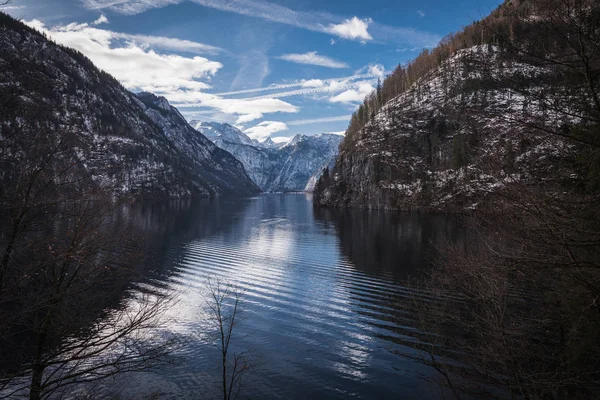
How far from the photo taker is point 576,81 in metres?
8.53

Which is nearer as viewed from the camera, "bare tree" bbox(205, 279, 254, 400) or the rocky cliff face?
"bare tree" bbox(205, 279, 254, 400)

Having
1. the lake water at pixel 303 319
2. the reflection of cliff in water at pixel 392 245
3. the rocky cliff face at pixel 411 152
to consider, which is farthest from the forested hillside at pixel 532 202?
the rocky cliff face at pixel 411 152

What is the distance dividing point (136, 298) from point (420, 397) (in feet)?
91.1

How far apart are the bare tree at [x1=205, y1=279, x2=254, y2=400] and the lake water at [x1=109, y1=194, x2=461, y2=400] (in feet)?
2.07

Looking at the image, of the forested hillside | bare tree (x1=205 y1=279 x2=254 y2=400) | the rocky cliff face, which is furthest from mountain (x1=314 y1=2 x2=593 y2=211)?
bare tree (x1=205 y1=279 x2=254 y2=400)

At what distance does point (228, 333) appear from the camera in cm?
2252

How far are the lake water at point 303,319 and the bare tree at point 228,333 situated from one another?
632mm

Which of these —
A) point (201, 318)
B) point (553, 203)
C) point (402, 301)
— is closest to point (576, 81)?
point (553, 203)

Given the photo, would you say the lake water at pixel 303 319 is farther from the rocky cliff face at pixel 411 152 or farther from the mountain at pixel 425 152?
the rocky cliff face at pixel 411 152

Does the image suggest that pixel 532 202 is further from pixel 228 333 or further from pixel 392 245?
pixel 392 245

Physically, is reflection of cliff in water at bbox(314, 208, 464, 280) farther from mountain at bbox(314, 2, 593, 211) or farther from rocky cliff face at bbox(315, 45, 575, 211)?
rocky cliff face at bbox(315, 45, 575, 211)

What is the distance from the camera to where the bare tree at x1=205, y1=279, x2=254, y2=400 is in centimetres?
1616

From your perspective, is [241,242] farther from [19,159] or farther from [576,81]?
[576,81]

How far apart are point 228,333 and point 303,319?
8276 mm
